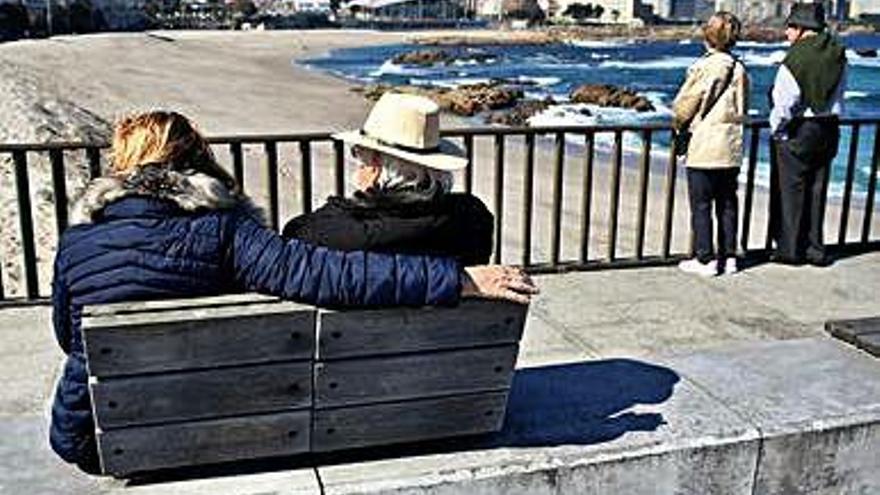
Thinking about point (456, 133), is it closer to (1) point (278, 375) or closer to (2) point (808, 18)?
(2) point (808, 18)

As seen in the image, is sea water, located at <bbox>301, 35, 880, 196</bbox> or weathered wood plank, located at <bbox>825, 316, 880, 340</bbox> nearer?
weathered wood plank, located at <bbox>825, 316, 880, 340</bbox>

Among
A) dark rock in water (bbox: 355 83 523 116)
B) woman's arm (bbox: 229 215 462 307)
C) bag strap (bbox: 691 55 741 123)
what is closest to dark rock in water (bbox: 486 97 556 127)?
dark rock in water (bbox: 355 83 523 116)

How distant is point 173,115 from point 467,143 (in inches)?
134

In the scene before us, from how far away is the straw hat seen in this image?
9.89 feet

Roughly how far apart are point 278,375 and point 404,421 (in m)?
0.48

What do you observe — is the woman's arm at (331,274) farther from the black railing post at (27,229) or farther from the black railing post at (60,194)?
the black railing post at (27,229)

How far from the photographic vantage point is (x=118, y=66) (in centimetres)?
5309

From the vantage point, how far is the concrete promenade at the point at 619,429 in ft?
10.5

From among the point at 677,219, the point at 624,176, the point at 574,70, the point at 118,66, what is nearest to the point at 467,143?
the point at 677,219

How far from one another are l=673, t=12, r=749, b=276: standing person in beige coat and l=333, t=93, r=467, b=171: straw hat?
3.58 meters

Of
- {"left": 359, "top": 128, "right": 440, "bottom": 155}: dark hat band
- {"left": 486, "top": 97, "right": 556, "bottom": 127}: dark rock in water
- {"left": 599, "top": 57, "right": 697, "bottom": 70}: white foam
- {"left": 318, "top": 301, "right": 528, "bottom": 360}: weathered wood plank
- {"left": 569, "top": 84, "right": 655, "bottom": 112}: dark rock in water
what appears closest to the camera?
{"left": 318, "top": 301, "right": 528, "bottom": 360}: weathered wood plank

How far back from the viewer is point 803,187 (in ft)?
21.9

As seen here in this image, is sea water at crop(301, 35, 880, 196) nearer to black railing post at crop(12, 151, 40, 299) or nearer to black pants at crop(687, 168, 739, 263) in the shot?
black pants at crop(687, 168, 739, 263)

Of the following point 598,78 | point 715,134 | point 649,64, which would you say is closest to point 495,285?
point 715,134
